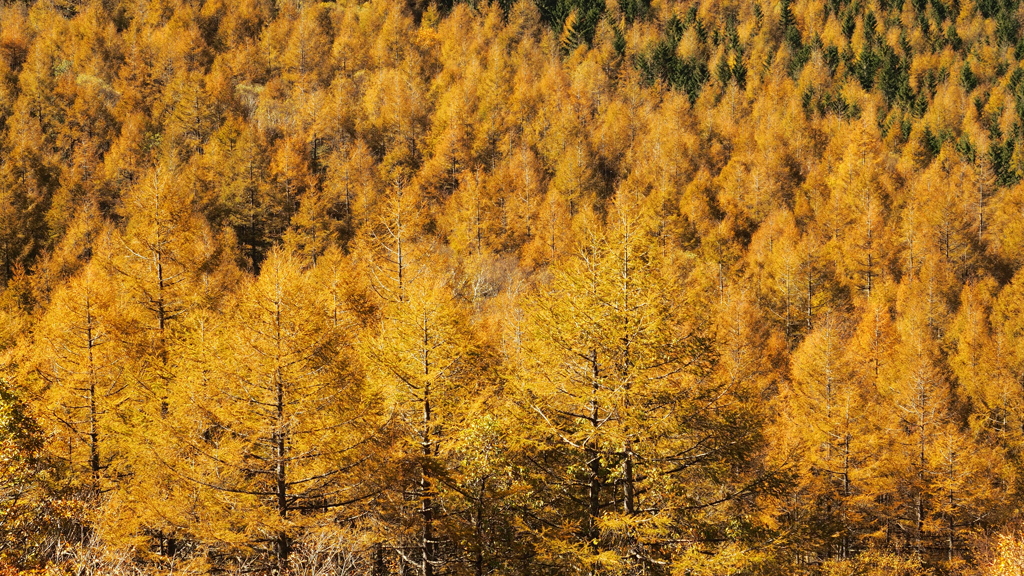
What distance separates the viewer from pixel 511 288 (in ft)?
150

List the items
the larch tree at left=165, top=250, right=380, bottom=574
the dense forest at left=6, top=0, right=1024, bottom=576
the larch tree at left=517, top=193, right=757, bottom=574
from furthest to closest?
the dense forest at left=6, top=0, right=1024, bottom=576 → the larch tree at left=165, top=250, right=380, bottom=574 → the larch tree at left=517, top=193, right=757, bottom=574

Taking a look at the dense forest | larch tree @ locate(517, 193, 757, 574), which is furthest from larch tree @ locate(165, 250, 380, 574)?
larch tree @ locate(517, 193, 757, 574)

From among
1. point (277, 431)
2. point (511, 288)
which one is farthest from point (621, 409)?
point (511, 288)

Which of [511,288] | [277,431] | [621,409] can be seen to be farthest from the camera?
[511,288]

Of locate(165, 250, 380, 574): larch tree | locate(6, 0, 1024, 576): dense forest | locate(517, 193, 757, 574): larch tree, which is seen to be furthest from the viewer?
locate(6, 0, 1024, 576): dense forest

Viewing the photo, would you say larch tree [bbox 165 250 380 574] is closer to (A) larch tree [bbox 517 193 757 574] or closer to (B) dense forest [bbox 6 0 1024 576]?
(B) dense forest [bbox 6 0 1024 576]

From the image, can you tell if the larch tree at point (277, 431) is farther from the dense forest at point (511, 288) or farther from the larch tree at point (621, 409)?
the larch tree at point (621, 409)

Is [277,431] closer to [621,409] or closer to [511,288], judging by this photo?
[621,409]

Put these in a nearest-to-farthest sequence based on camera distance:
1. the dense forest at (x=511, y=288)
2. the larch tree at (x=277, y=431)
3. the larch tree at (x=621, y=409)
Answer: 1. the larch tree at (x=621, y=409)
2. the larch tree at (x=277, y=431)
3. the dense forest at (x=511, y=288)

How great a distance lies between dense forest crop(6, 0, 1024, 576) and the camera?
40.5ft

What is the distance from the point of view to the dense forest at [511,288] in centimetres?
1236

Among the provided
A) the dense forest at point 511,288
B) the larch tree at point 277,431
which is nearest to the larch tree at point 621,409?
the dense forest at point 511,288

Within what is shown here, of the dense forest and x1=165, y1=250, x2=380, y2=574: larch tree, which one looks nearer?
x1=165, y1=250, x2=380, y2=574: larch tree

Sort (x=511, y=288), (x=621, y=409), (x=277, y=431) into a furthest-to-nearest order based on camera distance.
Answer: (x=511, y=288) < (x=277, y=431) < (x=621, y=409)
